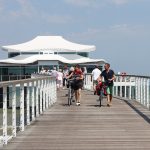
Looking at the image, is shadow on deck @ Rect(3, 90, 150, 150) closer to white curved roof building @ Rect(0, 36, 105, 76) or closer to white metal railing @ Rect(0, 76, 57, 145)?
white metal railing @ Rect(0, 76, 57, 145)

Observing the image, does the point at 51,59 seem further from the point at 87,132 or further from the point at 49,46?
the point at 87,132

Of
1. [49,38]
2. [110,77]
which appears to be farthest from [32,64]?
[110,77]

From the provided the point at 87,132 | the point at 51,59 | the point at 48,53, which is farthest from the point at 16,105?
the point at 48,53

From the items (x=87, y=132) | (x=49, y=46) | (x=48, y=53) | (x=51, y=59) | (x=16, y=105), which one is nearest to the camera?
(x=16, y=105)

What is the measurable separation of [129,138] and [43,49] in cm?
10833

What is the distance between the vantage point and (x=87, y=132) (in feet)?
43.2

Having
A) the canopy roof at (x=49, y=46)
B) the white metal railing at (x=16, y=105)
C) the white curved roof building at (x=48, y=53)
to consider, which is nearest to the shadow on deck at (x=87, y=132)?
the white metal railing at (x=16, y=105)

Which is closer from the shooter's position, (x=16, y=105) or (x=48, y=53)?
(x=16, y=105)

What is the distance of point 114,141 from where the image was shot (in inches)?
455

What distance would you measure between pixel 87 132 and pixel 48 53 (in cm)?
10523

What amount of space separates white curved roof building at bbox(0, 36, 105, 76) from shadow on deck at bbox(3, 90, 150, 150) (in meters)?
93.0

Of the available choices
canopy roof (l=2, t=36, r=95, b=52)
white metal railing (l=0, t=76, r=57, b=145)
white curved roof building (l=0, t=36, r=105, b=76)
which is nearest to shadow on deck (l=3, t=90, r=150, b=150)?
white metal railing (l=0, t=76, r=57, b=145)

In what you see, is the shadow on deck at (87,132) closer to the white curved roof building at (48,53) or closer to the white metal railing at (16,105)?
the white metal railing at (16,105)

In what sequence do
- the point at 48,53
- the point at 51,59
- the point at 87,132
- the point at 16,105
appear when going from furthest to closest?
the point at 48,53, the point at 51,59, the point at 87,132, the point at 16,105
